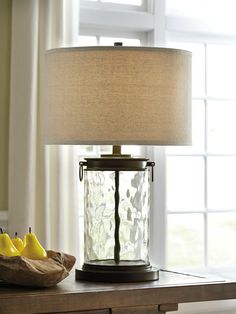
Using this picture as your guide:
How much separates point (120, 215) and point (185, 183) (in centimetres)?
109

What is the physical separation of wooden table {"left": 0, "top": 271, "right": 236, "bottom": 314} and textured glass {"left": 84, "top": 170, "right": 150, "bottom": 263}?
0.13 m

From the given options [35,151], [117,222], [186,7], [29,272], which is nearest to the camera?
[29,272]

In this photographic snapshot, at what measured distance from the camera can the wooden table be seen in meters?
2.47

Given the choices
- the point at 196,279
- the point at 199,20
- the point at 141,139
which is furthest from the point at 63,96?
the point at 199,20

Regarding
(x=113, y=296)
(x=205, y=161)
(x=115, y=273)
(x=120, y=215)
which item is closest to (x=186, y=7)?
(x=205, y=161)

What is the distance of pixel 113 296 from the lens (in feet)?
8.45

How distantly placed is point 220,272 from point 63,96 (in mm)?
1519

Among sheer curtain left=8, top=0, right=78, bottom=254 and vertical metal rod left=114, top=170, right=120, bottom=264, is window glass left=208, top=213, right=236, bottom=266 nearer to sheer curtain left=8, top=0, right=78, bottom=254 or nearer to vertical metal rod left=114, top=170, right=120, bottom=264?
sheer curtain left=8, top=0, right=78, bottom=254

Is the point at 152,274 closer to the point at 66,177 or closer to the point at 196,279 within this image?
the point at 196,279

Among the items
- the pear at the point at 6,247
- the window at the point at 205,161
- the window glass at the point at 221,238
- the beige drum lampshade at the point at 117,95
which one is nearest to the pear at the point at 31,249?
the pear at the point at 6,247

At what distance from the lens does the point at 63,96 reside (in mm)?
2715

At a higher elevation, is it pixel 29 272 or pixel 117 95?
pixel 117 95

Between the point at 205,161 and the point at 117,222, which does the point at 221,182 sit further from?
the point at 117,222

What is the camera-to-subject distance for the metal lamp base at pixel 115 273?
2711mm
